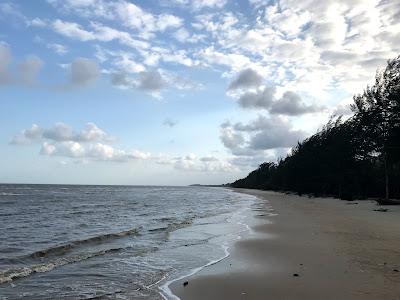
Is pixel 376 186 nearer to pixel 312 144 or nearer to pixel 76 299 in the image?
pixel 312 144

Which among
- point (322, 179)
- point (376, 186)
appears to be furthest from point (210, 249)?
point (322, 179)

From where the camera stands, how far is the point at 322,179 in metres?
78.8

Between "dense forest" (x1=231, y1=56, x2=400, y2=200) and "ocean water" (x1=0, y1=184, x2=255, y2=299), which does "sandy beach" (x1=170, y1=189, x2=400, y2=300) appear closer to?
"ocean water" (x1=0, y1=184, x2=255, y2=299)

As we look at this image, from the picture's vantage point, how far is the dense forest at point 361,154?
143 ft

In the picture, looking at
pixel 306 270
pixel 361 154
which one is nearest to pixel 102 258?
pixel 306 270

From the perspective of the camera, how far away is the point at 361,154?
62.4 m

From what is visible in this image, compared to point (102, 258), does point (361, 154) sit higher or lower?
higher

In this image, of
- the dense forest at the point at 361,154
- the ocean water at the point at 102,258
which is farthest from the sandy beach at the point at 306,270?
the dense forest at the point at 361,154

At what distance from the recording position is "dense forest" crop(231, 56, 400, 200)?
43.7 meters

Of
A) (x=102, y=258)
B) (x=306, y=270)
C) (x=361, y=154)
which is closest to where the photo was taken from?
(x=306, y=270)

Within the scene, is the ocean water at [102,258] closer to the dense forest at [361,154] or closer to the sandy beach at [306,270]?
the sandy beach at [306,270]

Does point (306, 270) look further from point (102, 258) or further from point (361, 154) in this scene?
point (361, 154)

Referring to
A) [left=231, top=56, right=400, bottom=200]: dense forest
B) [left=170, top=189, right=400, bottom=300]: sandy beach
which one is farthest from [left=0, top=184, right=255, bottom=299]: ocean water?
[left=231, top=56, right=400, bottom=200]: dense forest

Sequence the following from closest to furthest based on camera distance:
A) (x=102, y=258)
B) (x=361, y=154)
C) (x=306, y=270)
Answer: (x=306, y=270), (x=102, y=258), (x=361, y=154)
